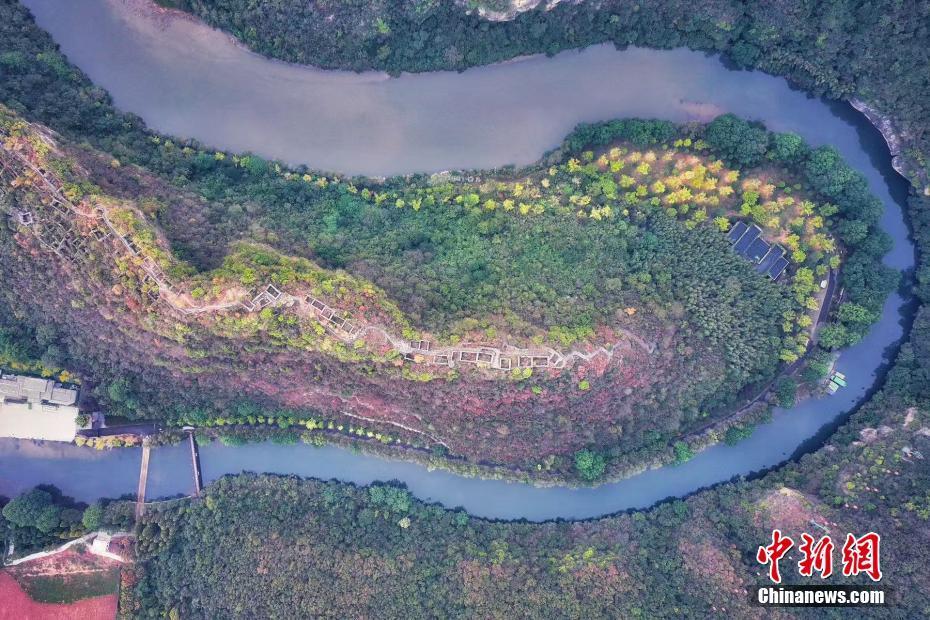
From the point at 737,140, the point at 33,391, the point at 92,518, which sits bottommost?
the point at 92,518

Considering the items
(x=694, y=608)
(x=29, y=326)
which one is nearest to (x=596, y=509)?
(x=694, y=608)

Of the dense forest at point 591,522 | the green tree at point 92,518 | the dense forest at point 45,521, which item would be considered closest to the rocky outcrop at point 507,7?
the dense forest at point 591,522

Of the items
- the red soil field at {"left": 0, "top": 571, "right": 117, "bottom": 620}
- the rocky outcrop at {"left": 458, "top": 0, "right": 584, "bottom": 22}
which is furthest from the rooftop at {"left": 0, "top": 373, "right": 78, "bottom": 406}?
the rocky outcrop at {"left": 458, "top": 0, "right": 584, "bottom": 22}

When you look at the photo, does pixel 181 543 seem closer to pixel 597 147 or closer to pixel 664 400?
pixel 664 400

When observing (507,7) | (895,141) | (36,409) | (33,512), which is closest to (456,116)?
(507,7)

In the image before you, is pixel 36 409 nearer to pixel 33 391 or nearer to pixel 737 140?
pixel 33 391
